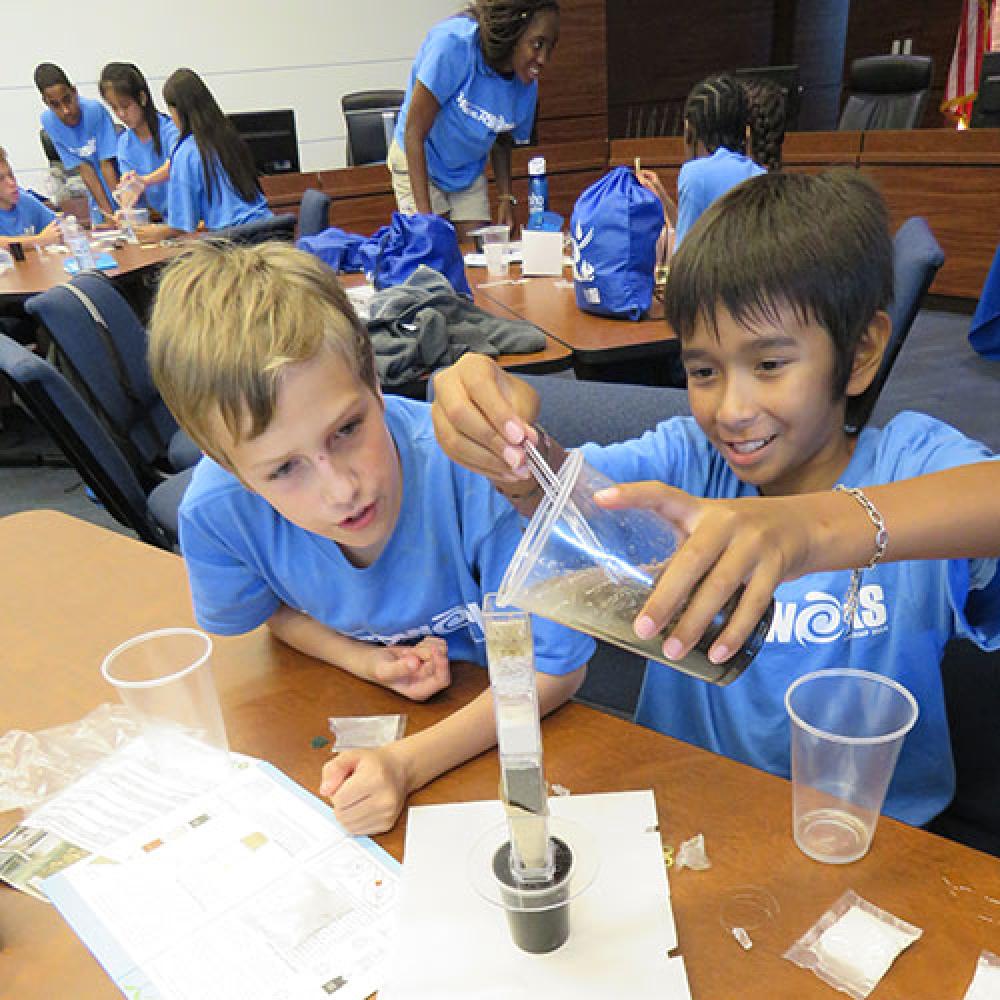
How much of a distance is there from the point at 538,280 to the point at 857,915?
2.37 meters

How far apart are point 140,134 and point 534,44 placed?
3506mm

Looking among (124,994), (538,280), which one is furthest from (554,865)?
(538,280)

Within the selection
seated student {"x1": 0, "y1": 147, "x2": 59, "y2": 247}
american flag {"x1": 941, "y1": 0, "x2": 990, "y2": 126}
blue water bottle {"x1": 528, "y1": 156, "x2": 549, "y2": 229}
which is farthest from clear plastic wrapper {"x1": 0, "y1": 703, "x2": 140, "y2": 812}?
american flag {"x1": 941, "y1": 0, "x2": 990, "y2": 126}

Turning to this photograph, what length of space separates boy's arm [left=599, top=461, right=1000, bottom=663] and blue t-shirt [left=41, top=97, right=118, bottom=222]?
6.30 metres

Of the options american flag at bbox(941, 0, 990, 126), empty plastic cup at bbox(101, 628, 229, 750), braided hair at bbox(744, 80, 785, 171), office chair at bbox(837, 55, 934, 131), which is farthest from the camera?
american flag at bbox(941, 0, 990, 126)

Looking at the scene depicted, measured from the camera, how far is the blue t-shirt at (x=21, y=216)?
4719 mm

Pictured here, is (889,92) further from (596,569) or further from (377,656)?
Result: (596,569)

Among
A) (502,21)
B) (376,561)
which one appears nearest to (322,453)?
(376,561)

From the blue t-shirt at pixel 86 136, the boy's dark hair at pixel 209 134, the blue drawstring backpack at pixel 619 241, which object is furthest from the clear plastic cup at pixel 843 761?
the blue t-shirt at pixel 86 136

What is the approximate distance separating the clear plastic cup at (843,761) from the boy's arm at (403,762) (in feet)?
0.87

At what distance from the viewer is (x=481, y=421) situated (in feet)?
2.47

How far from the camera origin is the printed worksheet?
2.08 feet

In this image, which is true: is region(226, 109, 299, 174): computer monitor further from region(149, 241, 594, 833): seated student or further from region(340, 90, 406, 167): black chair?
region(149, 241, 594, 833): seated student

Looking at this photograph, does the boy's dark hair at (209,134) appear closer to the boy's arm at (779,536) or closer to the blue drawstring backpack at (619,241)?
the blue drawstring backpack at (619,241)
